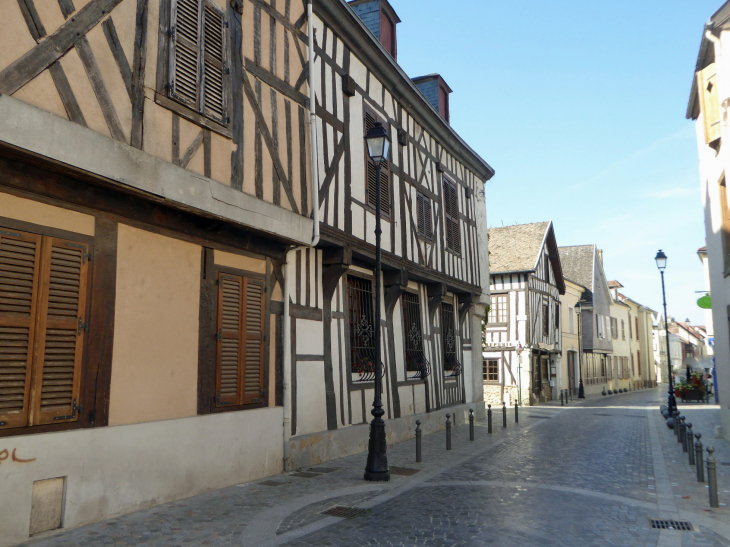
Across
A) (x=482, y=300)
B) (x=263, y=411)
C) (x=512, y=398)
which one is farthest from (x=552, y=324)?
(x=263, y=411)

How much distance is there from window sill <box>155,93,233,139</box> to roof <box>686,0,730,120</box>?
31.0ft

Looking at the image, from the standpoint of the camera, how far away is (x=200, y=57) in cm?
702

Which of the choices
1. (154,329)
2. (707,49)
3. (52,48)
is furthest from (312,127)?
(707,49)

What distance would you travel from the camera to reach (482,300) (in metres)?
17.8

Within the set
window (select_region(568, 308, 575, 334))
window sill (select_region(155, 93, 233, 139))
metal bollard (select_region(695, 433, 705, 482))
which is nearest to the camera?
window sill (select_region(155, 93, 233, 139))

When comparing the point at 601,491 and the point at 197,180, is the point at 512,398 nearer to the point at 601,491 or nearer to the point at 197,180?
the point at 601,491

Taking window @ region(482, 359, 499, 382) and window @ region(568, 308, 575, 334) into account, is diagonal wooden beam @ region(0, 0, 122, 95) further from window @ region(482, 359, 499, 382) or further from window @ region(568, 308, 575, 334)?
window @ region(568, 308, 575, 334)

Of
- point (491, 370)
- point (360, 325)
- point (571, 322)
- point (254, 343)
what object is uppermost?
point (571, 322)

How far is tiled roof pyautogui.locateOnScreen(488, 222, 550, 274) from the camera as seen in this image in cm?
2662

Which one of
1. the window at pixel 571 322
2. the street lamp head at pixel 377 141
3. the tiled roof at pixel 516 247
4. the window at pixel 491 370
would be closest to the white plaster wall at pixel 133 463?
the street lamp head at pixel 377 141

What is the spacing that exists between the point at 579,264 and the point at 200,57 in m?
34.6

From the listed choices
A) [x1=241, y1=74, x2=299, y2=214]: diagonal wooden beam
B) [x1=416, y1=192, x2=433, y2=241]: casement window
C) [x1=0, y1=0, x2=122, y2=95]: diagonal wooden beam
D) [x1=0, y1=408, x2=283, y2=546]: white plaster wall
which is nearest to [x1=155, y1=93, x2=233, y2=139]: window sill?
[x1=241, y1=74, x2=299, y2=214]: diagonal wooden beam

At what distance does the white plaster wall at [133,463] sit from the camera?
489 centimetres

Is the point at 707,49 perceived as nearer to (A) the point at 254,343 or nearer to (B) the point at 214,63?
(B) the point at 214,63
